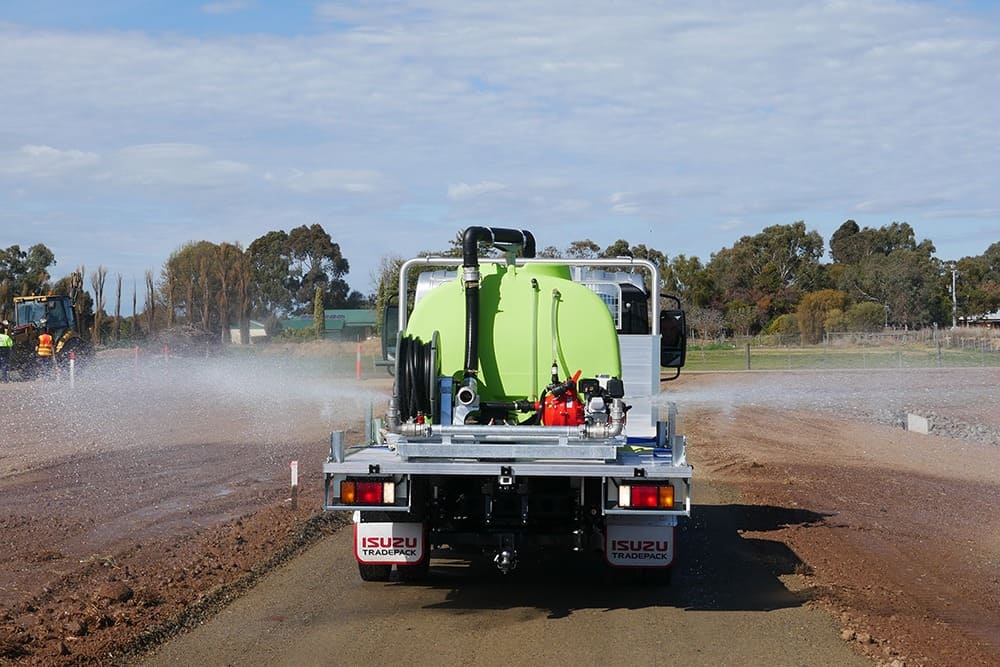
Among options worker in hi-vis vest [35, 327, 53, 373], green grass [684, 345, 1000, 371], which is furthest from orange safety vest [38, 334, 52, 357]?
green grass [684, 345, 1000, 371]

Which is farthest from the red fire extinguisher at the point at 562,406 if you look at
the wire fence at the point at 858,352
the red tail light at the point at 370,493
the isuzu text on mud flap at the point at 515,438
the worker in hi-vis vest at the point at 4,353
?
the wire fence at the point at 858,352

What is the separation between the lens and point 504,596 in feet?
31.2

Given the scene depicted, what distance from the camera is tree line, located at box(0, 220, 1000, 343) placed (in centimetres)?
8088

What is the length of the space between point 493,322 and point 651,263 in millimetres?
1615

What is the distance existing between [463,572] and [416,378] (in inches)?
80.5

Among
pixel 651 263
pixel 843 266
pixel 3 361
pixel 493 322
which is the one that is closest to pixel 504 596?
pixel 493 322

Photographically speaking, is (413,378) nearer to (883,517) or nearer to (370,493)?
(370,493)

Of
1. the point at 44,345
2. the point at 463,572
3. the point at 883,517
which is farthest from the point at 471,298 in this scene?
the point at 44,345

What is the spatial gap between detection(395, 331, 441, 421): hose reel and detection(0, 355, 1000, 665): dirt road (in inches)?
58.3

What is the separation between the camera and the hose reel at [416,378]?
946 centimetres

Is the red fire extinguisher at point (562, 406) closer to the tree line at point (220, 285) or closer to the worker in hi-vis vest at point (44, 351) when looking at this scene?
the worker in hi-vis vest at point (44, 351)

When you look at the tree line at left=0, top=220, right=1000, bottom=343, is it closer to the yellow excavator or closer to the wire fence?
the wire fence

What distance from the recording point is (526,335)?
9.80m

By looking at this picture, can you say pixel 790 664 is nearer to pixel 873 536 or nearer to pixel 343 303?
pixel 873 536
